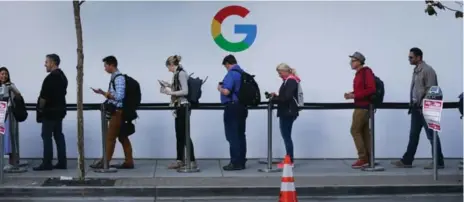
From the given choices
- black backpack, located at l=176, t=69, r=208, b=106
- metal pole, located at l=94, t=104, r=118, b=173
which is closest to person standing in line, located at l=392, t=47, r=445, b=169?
black backpack, located at l=176, t=69, r=208, b=106

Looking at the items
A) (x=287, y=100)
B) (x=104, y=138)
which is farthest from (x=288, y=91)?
(x=104, y=138)

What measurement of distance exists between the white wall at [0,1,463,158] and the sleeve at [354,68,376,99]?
4.53ft

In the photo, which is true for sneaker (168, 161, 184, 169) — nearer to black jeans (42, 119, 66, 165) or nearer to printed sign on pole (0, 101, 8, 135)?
black jeans (42, 119, 66, 165)

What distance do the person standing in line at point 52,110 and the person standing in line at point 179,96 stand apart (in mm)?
1465

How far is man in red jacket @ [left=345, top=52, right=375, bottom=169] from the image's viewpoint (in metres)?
12.0

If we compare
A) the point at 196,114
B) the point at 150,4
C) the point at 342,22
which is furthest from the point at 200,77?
the point at 342,22

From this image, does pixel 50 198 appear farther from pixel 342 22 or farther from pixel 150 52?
pixel 342 22

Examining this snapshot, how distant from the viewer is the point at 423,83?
39.9 ft

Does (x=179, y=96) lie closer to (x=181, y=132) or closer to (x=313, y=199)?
(x=181, y=132)

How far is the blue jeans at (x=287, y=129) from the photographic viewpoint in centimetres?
1230

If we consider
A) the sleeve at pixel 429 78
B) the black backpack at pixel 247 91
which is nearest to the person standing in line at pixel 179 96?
the black backpack at pixel 247 91

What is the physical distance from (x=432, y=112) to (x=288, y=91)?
6.82 feet

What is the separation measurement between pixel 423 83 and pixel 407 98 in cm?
135

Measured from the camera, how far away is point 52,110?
39.3 ft
